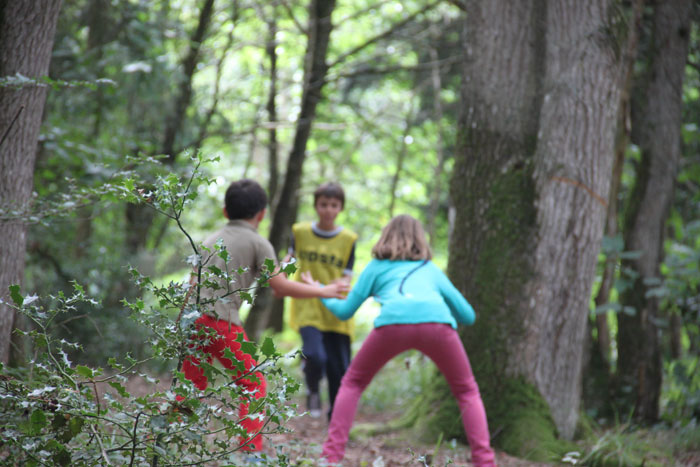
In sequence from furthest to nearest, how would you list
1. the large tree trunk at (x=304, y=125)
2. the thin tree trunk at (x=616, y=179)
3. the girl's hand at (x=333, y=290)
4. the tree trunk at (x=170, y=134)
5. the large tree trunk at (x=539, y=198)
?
the large tree trunk at (x=304, y=125) < the tree trunk at (x=170, y=134) < the thin tree trunk at (x=616, y=179) < the large tree trunk at (x=539, y=198) < the girl's hand at (x=333, y=290)

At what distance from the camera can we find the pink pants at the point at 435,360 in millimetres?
3914

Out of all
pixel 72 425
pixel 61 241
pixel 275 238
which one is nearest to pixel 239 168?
pixel 275 238

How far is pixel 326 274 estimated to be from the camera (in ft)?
19.6

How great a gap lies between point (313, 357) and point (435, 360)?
7.09ft

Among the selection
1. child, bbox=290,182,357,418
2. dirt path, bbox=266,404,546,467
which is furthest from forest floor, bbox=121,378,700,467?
child, bbox=290,182,357,418

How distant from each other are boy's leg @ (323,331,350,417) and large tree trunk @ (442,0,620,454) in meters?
1.51

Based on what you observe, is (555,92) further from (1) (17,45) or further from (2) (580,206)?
(1) (17,45)

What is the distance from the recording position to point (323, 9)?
10047mm

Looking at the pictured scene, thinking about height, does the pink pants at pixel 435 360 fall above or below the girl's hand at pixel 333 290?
below

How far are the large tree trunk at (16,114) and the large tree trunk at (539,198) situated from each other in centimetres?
306

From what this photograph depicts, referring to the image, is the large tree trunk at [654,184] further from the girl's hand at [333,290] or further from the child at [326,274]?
the girl's hand at [333,290]

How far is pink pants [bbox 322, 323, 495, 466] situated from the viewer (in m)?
3.91

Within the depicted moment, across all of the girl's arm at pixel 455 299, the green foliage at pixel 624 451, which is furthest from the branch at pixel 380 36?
the green foliage at pixel 624 451

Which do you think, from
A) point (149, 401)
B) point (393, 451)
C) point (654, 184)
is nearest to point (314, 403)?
point (393, 451)
